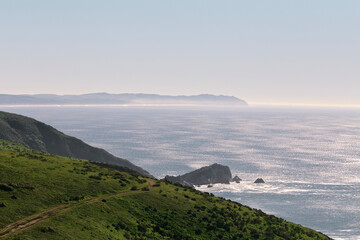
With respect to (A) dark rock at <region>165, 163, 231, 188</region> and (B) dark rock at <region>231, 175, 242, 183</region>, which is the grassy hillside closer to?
(A) dark rock at <region>165, 163, 231, 188</region>

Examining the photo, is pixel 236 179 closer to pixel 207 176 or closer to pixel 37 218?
pixel 207 176

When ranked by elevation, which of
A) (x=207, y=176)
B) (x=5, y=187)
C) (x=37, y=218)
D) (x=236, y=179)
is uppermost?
(x=5, y=187)

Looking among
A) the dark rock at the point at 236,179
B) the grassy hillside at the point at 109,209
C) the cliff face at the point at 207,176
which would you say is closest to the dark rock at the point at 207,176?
the cliff face at the point at 207,176

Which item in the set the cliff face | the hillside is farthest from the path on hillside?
the cliff face

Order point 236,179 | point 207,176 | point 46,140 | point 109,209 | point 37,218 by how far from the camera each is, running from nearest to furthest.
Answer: point 37,218 → point 109,209 → point 207,176 → point 46,140 → point 236,179

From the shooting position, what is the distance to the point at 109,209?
48.9 metres

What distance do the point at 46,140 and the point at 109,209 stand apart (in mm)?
118190

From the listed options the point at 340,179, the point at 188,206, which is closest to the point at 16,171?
the point at 188,206

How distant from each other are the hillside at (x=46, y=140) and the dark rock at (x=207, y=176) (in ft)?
59.0

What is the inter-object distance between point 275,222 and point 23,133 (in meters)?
118

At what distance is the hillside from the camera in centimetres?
14171

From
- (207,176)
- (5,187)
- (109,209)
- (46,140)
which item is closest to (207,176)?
(207,176)

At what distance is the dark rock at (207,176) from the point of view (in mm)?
152500

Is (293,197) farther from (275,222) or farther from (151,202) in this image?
(151,202)
